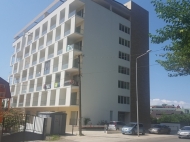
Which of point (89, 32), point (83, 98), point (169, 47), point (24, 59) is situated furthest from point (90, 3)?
point (169, 47)

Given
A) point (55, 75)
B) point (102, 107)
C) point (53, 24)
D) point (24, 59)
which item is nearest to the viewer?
point (102, 107)

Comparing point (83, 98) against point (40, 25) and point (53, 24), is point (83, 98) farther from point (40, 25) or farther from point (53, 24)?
point (40, 25)

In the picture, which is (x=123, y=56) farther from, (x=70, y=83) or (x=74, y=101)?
(x=74, y=101)

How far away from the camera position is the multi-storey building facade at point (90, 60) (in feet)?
121

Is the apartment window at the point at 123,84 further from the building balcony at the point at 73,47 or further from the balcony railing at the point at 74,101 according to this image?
the building balcony at the point at 73,47

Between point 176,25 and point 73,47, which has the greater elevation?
point 73,47

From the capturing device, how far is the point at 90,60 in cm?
3766

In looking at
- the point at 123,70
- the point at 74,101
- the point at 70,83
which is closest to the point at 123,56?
the point at 123,70

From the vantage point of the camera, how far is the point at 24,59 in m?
54.5

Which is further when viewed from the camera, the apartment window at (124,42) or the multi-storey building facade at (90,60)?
the apartment window at (124,42)

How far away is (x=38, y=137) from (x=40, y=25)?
35119 mm

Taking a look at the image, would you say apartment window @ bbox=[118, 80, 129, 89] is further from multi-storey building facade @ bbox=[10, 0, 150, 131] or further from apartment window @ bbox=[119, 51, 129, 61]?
apartment window @ bbox=[119, 51, 129, 61]

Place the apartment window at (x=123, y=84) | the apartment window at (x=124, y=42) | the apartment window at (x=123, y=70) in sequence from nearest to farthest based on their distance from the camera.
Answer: the apartment window at (x=123, y=84) < the apartment window at (x=123, y=70) < the apartment window at (x=124, y=42)

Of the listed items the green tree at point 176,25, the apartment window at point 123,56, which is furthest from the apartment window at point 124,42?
the green tree at point 176,25
